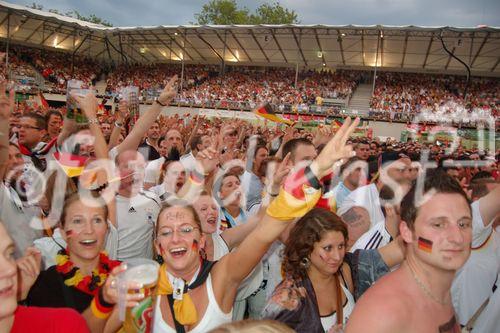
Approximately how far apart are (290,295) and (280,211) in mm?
666

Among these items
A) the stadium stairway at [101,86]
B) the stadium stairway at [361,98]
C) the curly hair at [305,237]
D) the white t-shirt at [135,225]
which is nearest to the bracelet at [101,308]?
the curly hair at [305,237]

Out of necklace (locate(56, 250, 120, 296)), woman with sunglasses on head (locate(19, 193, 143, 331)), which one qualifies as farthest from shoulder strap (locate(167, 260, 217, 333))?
necklace (locate(56, 250, 120, 296))

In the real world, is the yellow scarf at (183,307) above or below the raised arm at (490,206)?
below

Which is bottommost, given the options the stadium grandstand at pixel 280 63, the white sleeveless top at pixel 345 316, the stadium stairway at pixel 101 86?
the white sleeveless top at pixel 345 316

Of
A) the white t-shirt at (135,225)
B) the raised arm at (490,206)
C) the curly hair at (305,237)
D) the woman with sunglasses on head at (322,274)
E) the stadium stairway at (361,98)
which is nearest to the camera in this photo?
the woman with sunglasses on head at (322,274)

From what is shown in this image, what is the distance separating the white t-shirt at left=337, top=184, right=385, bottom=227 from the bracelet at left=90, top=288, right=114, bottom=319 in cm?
248

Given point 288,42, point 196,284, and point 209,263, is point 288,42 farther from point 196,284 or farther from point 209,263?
point 196,284

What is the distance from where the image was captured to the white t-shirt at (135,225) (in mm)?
3164

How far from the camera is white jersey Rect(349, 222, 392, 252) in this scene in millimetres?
3006

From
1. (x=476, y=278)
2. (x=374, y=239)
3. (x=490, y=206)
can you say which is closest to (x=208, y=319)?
(x=374, y=239)

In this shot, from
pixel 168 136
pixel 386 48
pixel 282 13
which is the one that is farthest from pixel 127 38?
pixel 168 136

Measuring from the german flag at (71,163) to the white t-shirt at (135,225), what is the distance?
1.55 ft

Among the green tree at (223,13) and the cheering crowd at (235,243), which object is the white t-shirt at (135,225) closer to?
the cheering crowd at (235,243)

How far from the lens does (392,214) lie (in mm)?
3188
